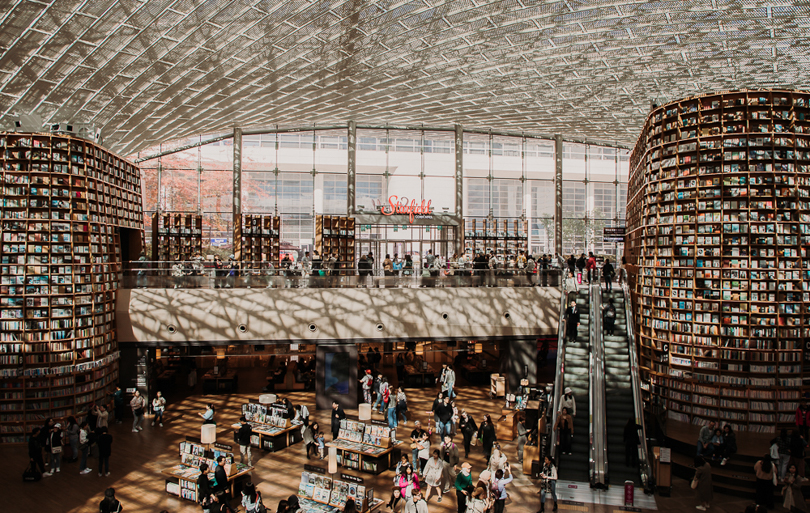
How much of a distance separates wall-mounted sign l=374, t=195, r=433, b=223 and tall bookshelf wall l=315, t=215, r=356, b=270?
7.39 feet

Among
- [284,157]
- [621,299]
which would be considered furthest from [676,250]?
[284,157]

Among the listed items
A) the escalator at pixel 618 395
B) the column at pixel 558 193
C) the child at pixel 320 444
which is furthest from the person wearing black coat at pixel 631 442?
the column at pixel 558 193

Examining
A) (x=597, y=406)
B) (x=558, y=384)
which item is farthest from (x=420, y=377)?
(x=597, y=406)

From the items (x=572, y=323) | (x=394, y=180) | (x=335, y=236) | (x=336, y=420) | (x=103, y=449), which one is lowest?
(x=103, y=449)

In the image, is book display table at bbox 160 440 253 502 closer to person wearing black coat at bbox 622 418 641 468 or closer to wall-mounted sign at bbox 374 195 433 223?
person wearing black coat at bbox 622 418 641 468

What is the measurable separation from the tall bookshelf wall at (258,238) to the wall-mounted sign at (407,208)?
18.2 ft

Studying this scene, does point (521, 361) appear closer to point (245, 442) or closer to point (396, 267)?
point (396, 267)

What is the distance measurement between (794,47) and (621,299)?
365 inches

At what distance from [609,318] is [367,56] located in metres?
11.2

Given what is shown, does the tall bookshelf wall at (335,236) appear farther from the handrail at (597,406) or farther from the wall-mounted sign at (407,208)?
the handrail at (597,406)

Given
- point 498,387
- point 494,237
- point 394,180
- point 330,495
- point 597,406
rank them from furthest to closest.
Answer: point 494,237 → point 394,180 → point 498,387 → point 597,406 → point 330,495

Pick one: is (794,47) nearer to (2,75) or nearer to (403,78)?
(403,78)

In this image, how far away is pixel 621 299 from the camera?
58.5ft

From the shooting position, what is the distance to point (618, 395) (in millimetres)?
14234
